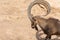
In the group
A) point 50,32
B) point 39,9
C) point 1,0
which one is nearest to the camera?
point 50,32

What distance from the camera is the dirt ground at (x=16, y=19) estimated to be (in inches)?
430

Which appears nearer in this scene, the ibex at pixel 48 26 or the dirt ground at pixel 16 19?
the ibex at pixel 48 26

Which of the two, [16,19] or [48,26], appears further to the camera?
[16,19]

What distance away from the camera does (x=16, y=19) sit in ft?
40.2

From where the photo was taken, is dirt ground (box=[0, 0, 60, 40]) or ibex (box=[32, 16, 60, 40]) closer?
ibex (box=[32, 16, 60, 40])

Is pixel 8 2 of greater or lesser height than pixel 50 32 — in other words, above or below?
above

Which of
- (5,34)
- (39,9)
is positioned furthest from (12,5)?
(5,34)

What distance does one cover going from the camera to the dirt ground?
35.9ft

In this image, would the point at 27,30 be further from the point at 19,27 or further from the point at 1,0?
the point at 1,0

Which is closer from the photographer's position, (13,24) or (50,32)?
(50,32)

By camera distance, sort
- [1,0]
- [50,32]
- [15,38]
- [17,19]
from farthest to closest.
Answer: [1,0] < [17,19] < [15,38] < [50,32]

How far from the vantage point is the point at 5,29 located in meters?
11.3

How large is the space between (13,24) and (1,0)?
2896 mm

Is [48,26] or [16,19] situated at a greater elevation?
[16,19]
